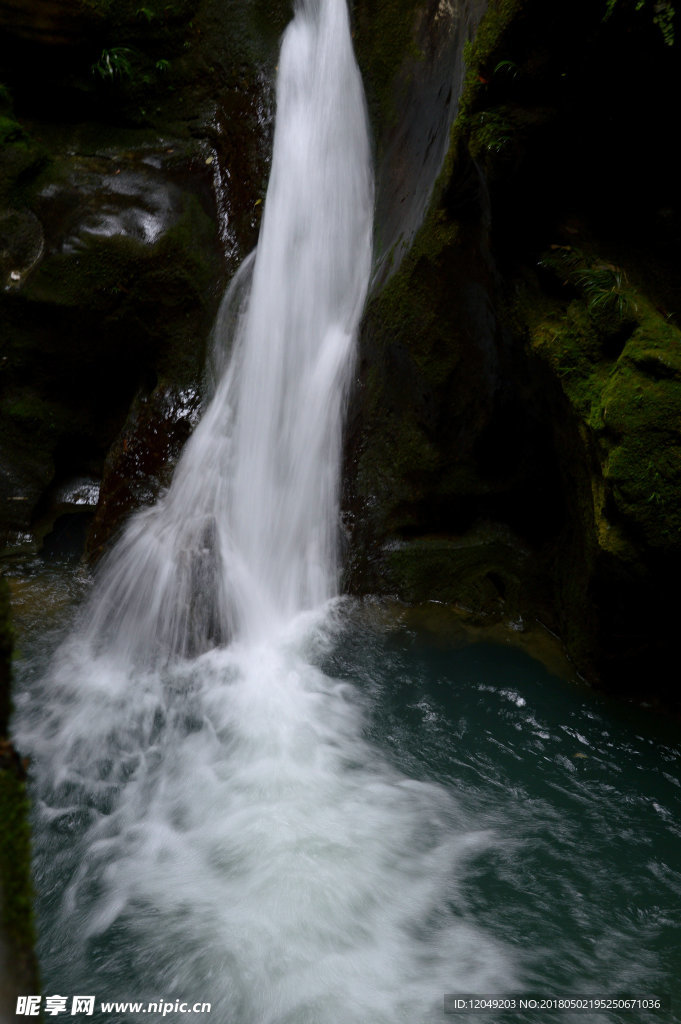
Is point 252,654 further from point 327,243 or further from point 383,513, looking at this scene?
point 327,243

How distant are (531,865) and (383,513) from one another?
261 centimetres

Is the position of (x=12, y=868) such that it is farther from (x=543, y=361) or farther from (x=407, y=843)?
(x=543, y=361)

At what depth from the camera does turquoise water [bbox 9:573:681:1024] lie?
8.16ft

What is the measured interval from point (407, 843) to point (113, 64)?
22.1 ft

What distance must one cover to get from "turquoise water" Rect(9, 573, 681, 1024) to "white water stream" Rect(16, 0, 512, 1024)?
0.01m

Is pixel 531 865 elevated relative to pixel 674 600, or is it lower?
lower

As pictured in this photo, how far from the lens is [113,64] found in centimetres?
644

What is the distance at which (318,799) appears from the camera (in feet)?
11.0

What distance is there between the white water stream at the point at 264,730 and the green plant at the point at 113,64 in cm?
144

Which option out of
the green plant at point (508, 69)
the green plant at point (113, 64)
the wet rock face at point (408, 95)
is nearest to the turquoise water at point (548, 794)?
the wet rock face at point (408, 95)

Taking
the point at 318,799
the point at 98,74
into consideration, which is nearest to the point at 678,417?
the point at 318,799

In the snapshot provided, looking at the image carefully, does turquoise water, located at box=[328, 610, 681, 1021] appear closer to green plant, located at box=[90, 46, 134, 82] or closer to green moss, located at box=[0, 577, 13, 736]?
green moss, located at box=[0, 577, 13, 736]

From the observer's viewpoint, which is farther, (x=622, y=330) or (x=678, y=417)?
(x=622, y=330)

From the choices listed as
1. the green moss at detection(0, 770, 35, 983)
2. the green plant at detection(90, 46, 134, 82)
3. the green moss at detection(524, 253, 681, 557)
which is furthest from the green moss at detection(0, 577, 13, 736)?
the green plant at detection(90, 46, 134, 82)
